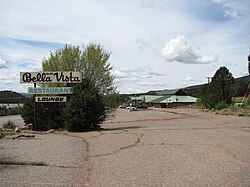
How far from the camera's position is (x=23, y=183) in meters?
7.12

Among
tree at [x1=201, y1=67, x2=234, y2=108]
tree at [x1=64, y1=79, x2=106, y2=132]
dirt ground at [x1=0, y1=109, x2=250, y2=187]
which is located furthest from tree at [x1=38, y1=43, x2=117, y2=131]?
tree at [x1=201, y1=67, x2=234, y2=108]

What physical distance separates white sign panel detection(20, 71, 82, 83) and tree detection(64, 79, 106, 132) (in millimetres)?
801

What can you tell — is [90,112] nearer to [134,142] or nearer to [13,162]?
[134,142]

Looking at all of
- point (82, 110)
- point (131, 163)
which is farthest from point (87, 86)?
point (131, 163)

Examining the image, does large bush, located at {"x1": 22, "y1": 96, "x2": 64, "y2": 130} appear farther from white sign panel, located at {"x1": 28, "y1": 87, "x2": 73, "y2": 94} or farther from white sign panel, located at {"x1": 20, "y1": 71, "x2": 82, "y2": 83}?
white sign panel, located at {"x1": 20, "y1": 71, "x2": 82, "y2": 83}

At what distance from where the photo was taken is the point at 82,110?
2005cm

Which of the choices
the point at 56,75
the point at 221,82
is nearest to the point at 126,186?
the point at 56,75

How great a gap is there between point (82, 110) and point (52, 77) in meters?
2.91

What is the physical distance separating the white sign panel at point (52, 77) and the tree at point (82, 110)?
A: 801mm

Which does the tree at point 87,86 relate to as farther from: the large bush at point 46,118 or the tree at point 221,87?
the tree at point 221,87

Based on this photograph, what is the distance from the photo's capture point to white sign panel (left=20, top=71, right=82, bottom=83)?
20859mm

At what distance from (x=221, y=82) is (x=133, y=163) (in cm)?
6123

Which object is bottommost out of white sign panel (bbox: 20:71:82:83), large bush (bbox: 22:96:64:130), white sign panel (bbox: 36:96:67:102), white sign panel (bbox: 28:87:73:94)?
large bush (bbox: 22:96:64:130)

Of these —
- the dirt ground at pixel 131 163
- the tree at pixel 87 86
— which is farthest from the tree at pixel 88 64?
the dirt ground at pixel 131 163
